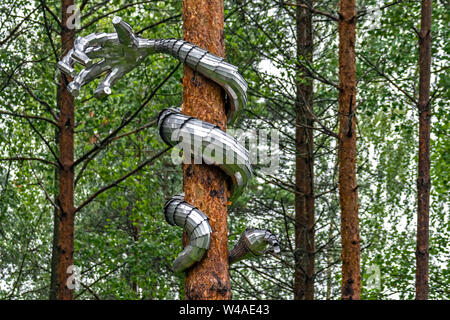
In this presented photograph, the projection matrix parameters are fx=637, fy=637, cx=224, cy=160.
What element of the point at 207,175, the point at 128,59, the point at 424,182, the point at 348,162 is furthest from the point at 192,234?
the point at 424,182

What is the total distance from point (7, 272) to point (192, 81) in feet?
29.4

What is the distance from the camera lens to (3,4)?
7.91 m

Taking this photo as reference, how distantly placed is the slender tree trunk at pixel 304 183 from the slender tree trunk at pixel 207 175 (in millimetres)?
4564

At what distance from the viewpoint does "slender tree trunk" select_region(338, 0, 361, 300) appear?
541 cm

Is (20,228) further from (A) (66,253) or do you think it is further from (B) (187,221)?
(B) (187,221)

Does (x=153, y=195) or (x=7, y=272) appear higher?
(x=153, y=195)

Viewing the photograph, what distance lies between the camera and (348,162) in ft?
18.1

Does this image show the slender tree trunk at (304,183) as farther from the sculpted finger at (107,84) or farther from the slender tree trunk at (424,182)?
the sculpted finger at (107,84)

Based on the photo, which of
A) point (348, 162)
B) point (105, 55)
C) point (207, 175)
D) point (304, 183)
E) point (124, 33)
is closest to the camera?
point (207, 175)

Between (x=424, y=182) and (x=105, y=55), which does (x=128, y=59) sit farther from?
(x=424, y=182)

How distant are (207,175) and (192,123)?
24cm

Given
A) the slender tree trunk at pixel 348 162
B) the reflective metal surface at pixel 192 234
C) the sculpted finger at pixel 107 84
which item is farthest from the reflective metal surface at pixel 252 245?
the slender tree trunk at pixel 348 162

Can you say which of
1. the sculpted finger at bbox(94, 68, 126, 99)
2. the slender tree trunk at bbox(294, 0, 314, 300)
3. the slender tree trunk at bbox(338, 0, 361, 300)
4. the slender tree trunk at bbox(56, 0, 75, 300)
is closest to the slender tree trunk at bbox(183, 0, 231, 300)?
the sculpted finger at bbox(94, 68, 126, 99)
